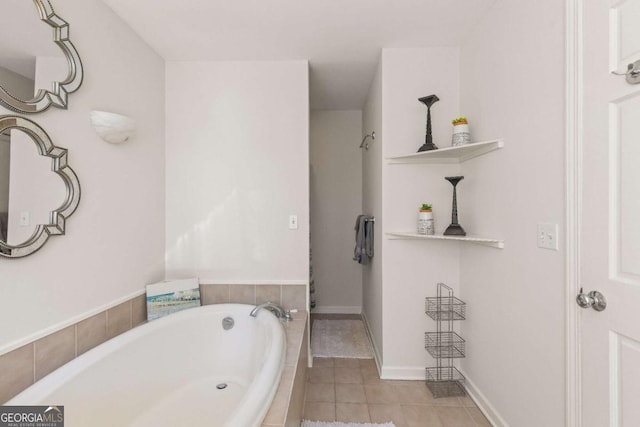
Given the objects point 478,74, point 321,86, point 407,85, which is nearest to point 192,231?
point 321,86

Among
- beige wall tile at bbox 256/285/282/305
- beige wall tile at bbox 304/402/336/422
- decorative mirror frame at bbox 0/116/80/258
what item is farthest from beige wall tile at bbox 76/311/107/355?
beige wall tile at bbox 304/402/336/422

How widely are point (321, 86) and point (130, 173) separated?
1861mm

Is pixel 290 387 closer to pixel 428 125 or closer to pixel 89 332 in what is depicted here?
pixel 89 332

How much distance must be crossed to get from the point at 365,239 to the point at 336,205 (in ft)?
3.14

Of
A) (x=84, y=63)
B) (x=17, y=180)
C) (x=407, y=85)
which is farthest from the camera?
(x=407, y=85)

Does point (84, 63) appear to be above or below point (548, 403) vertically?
above

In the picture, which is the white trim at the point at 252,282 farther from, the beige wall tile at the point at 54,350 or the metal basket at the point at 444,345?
the metal basket at the point at 444,345

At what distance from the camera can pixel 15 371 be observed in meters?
1.16

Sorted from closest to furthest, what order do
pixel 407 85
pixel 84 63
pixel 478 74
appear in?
pixel 84 63 → pixel 478 74 → pixel 407 85

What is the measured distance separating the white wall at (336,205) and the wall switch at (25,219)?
2.59m

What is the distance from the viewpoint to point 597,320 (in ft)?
3.38

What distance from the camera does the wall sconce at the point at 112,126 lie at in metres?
1.52

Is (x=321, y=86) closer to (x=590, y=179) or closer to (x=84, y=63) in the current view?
(x=84, y=63)

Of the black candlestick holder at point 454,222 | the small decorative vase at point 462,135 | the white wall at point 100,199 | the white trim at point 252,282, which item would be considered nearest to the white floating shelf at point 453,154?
the small decorative vase at point 462,135
